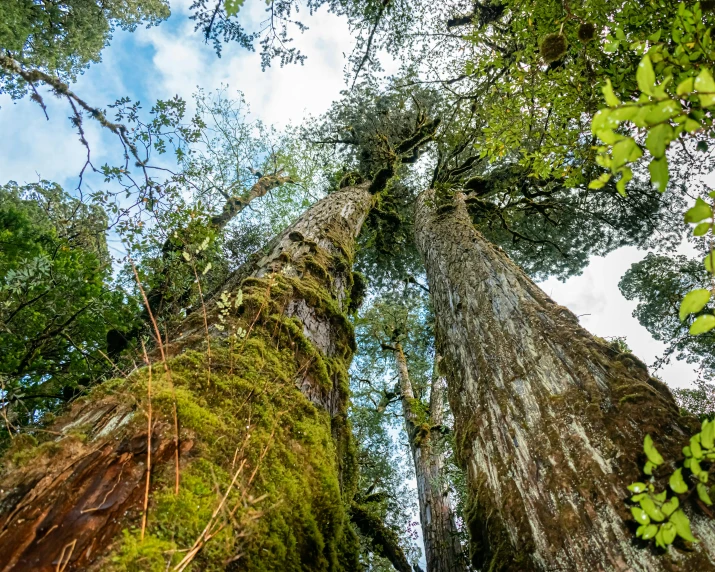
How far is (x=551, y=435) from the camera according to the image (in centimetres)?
183

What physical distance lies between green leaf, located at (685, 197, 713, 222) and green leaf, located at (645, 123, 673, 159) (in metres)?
0.13

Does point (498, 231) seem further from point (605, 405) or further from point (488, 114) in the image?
point (605, 405)

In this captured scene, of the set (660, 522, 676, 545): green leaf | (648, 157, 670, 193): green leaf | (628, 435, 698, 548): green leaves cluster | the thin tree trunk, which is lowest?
(660, 522, 676, 545): green leaf

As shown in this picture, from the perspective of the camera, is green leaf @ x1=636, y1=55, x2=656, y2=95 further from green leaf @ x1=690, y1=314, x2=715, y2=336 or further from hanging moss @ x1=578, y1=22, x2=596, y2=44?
hanging moss @ x1=578, y1=22, x2=596, y2=44

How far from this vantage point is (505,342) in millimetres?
2588

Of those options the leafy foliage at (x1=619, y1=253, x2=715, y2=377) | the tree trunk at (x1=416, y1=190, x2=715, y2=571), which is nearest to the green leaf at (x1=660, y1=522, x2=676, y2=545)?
the tree trunk at (x1=416, y1=190, x2=715, y2=571)

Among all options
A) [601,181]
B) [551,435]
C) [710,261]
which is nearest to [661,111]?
[601,181]

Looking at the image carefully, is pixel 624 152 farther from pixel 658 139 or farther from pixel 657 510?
pixel 657 510

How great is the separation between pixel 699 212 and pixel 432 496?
745cm

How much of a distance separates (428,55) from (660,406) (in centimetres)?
920

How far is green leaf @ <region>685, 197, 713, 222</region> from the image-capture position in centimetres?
77

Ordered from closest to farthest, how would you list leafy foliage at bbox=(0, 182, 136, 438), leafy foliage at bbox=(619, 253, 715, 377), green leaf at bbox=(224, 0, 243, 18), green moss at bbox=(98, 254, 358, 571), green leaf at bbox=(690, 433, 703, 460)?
green leaf at bbox=(690, 433, 703, 460), green moss at bbox=(98, 254, 358, 571), green leaf at bbox=(224, 0, 243, 18), leafy foliage at bbox=(0, 182, 136, 438), leafy foliage at bbox=(619, 253, 715, 377)

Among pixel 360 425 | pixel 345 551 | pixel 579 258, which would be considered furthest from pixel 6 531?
pixel 579 258

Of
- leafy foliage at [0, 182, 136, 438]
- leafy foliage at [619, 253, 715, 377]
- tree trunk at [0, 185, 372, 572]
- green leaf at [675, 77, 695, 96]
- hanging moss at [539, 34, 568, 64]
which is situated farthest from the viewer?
leafy foliage at [619, 253, 715, 377]
